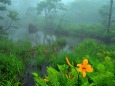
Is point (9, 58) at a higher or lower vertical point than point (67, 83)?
lower

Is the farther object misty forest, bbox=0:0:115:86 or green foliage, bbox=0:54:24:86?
green foliage, bbox=0:54:24:86

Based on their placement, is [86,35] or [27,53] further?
[86,35]

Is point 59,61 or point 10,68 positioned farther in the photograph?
point 59,61

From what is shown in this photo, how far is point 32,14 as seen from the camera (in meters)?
45.8

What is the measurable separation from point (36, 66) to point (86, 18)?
118 ft

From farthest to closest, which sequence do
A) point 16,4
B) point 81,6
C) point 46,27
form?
point 16,4 → point 81,6 → point 46,27

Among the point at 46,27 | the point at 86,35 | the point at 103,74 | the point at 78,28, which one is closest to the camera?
the point at 103,74

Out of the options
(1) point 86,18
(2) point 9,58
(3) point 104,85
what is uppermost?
(3) point 104,85

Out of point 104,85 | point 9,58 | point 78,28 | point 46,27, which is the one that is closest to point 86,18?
point 46,27

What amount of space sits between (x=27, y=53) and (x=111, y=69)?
680cm

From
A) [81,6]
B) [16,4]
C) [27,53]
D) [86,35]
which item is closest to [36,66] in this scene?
[27,53]

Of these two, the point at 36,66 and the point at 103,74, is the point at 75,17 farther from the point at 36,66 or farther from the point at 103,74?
the point at 103,74

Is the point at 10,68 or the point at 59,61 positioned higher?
the point at 10,68

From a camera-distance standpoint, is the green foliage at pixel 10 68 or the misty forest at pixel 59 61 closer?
the misty forest at pixel 59 61
